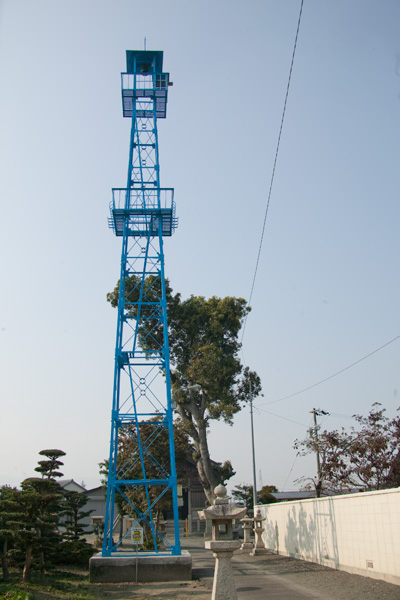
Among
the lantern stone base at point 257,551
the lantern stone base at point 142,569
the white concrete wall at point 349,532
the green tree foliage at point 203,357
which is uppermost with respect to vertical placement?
the green tree foliage at point 203,357

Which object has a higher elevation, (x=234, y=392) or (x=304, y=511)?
(x=234, y=392)

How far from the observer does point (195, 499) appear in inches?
1390

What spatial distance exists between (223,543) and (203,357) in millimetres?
17081

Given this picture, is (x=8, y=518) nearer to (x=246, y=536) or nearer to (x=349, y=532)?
→ (x=349, y=532)

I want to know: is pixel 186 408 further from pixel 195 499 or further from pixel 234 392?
pixel 195 499

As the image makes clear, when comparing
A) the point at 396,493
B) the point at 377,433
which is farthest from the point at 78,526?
the point at 396,493

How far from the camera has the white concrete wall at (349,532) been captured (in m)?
11.3

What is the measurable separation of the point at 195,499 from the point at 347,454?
16282 millimetres

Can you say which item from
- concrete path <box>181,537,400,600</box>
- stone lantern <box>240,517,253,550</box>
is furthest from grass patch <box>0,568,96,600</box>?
stone lantern <box>240,517,253,550</box>

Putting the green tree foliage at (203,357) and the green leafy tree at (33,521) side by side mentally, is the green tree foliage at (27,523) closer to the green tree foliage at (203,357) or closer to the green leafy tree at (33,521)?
the green leafy tree at (33,521)

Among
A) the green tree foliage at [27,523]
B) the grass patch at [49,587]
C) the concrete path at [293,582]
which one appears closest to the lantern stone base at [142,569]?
the grass patch at [49,587]

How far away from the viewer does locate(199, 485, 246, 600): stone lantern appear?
8.74 meters

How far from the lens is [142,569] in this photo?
13922 millimetres

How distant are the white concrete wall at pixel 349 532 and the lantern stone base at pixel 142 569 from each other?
4.13 meters
